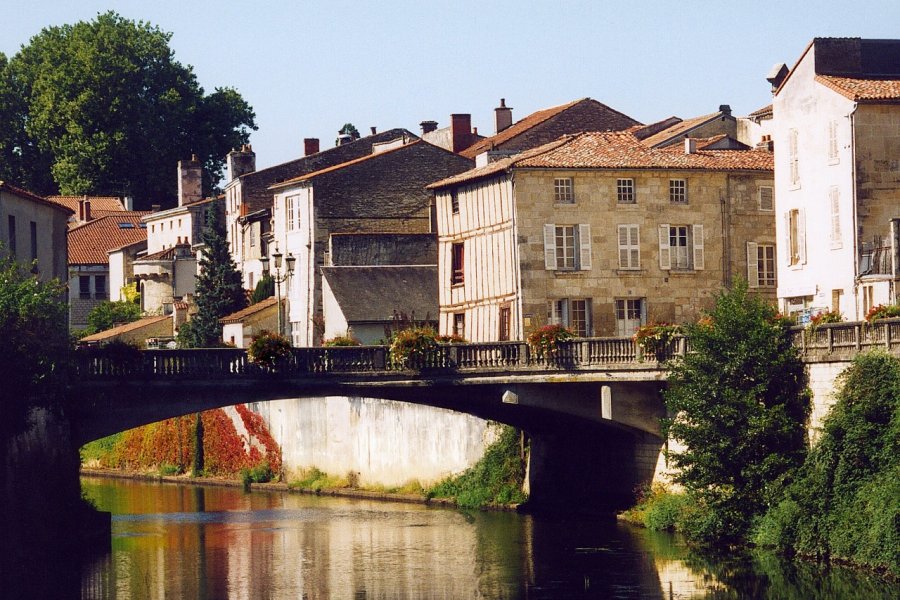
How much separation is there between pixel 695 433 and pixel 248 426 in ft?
109

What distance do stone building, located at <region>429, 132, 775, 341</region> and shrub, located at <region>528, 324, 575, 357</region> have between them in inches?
417

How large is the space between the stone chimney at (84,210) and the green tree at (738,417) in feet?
282

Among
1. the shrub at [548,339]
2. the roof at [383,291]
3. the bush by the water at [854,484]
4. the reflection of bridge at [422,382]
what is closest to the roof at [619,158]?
the roof at [383,291]

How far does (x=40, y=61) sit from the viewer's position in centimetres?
14325

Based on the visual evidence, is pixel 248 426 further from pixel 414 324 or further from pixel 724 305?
pixel 724 305

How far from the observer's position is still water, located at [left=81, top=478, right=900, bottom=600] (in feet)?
148

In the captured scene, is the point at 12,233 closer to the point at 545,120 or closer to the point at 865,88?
the point at 865,88

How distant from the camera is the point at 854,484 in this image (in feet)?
150

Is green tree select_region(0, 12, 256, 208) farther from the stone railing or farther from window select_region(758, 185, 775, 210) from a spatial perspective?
the stone railing

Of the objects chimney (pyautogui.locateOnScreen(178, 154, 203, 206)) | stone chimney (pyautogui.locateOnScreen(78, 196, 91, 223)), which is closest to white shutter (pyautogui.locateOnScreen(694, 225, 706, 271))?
chimney (pyautogui.locateOnScreen(178, 154, 203, 206))

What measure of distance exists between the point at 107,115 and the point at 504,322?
7408 centimetres

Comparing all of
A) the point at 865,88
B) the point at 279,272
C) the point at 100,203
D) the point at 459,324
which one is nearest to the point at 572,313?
the point at 459,324

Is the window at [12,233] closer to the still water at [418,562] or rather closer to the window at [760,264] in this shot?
the still water at [418,562]

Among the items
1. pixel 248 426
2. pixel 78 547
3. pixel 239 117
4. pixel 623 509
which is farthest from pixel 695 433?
pixel 239 117
